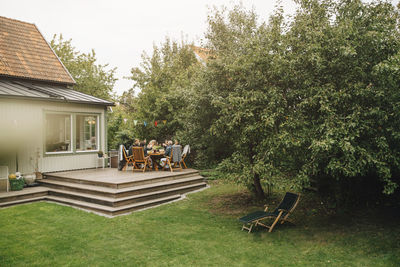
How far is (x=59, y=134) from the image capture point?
37.9 ft

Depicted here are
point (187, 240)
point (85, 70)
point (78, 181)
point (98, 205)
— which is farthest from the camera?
point (85, 70)

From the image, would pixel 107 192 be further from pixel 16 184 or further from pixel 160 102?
pixel 160 102

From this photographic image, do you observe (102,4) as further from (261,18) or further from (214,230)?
(214,230)

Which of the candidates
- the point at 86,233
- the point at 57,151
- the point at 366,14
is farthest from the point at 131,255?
the point at 57,151

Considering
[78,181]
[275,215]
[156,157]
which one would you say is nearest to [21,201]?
[78,181]

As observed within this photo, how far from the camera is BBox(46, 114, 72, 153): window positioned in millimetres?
10641

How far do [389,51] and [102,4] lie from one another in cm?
1492

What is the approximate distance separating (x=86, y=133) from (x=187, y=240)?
8.05 m

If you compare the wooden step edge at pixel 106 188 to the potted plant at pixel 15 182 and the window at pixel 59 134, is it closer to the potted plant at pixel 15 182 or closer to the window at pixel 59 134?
the potted plant at pixel 15 182

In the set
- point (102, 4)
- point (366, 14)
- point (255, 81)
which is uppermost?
point (102, 4)

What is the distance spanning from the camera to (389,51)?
4.91 m

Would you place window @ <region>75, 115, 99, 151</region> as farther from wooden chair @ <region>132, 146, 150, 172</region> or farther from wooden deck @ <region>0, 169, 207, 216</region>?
wooden chair @ <region>132, 146, 150, 172</region>

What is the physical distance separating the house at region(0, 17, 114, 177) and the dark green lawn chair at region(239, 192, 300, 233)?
595 centimetres

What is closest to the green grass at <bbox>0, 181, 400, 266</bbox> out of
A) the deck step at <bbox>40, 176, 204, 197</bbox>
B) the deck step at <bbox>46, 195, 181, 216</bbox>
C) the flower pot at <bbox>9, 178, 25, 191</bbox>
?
the deck step at <bbox>46, 195, 181, 216</bbox>
